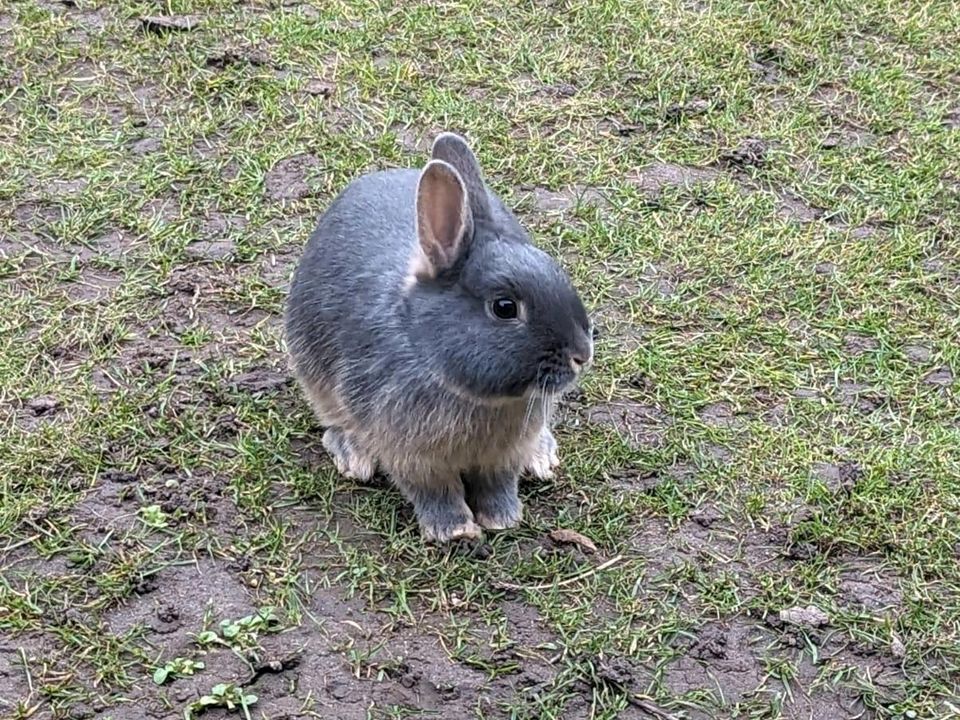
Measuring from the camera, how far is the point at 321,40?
6.03m

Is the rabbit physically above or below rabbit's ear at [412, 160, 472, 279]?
below

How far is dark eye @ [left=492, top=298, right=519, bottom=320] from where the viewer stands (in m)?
3.29

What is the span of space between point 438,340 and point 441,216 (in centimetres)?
34

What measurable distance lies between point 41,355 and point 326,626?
1.57 meters

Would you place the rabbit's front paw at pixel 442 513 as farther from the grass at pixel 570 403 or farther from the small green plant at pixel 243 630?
the small green plant at pixel 243 630

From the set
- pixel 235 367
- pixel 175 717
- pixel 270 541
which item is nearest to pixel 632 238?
pixel 235 367

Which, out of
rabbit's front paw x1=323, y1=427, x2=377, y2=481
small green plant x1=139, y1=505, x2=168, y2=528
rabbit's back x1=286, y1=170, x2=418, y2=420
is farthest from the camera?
rabbit's front paw x1=323, y1=427, x2=377, y2=481

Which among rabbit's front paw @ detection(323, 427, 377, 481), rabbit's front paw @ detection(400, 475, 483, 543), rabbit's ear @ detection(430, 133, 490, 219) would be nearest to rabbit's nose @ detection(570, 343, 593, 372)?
rabbit's ear @ detection(430, 133, 490, 219)

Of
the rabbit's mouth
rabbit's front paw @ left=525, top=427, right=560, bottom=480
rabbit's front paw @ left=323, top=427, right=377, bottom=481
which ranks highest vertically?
the rabbit's mouth

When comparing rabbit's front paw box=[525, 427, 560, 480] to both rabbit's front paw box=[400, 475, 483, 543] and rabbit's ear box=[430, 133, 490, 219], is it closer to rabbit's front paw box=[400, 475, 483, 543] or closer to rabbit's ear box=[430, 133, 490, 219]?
rabbit's front paw box=[400, 475, 483, 543]

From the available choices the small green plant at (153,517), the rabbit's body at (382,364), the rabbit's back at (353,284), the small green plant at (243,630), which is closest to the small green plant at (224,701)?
the small green plant at (243,630)

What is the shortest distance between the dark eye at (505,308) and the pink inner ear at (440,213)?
0.18m

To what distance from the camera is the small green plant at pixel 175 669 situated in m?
3.28

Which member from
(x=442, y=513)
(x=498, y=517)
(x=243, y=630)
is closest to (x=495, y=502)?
(x=498, y=517)
